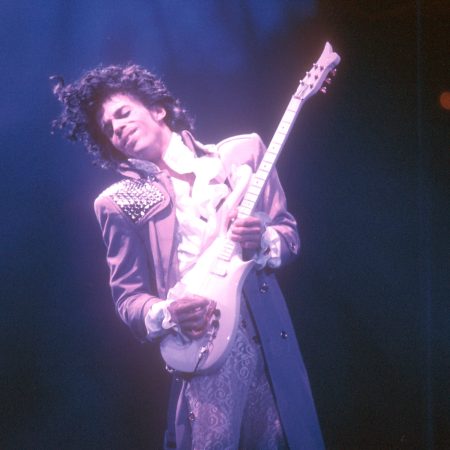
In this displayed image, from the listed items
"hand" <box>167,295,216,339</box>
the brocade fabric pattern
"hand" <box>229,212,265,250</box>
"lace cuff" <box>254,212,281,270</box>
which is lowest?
the brocade fabric pattern

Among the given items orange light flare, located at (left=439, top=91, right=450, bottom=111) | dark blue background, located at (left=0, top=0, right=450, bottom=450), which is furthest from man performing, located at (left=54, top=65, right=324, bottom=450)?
orange light flare, located at (left=439, top=91, right=450, bottom=111)

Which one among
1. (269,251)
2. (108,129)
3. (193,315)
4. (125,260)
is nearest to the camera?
(193,315)

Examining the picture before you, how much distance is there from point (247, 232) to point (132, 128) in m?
0.62

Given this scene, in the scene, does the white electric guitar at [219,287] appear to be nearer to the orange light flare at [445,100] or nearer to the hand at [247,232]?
the hand at [247,232]

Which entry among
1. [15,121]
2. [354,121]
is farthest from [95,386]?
[354,121]

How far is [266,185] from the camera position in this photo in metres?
1.74

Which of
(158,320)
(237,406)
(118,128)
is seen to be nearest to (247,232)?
(158,320)

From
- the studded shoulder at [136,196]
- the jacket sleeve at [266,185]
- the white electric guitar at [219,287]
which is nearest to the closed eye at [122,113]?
the studded shoulder at [136,196]

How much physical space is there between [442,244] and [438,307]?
0.28 m

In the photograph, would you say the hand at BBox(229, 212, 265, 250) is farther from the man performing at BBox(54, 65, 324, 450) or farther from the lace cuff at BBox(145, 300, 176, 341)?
the lace cuff at BBox(145, 300, 176, 341)

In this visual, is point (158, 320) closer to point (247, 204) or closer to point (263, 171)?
point (247, 204)

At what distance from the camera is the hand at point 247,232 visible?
5.11 ft

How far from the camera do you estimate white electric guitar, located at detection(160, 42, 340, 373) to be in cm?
147

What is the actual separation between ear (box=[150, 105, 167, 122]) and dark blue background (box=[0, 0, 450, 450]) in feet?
0.56
